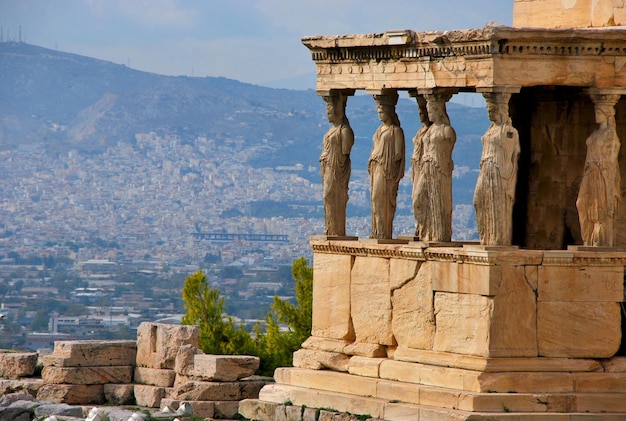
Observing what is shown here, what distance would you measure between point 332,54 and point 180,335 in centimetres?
516

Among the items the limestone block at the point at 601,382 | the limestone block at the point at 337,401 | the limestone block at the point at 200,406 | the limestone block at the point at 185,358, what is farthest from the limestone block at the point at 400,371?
the limestone block at the point at 185,358

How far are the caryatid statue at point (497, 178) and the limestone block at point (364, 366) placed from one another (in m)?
2.23

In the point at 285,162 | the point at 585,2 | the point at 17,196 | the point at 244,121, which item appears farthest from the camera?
the point at 17,196

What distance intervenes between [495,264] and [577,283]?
99 centimetres

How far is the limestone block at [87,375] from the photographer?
30094 millimetres

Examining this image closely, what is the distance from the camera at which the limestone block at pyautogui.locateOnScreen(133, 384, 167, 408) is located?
29.7m

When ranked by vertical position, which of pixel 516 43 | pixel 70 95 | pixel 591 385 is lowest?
pixel 591 385

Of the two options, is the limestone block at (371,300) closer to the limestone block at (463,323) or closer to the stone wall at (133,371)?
the limestone block at (463,323)

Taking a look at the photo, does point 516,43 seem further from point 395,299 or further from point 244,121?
point 244,121

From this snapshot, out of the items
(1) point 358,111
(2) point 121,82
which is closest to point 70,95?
(2) point 121,82

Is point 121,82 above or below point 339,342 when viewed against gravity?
above

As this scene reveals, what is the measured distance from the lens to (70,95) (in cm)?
A: 14600

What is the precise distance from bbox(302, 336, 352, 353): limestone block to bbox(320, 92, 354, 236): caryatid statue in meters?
1.35

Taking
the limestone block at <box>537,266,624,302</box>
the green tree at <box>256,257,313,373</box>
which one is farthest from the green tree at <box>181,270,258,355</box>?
the limestone block at <box>537,266,624,302</box>
